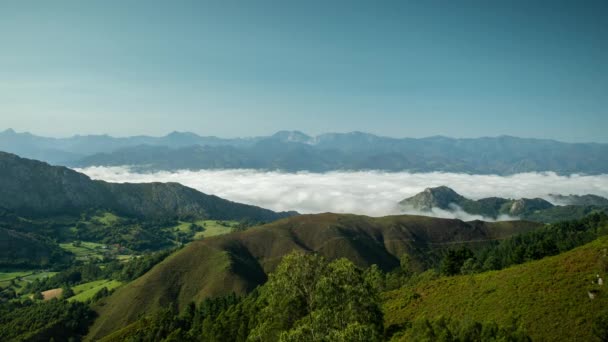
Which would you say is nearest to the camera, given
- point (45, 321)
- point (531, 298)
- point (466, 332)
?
point (466, 332)

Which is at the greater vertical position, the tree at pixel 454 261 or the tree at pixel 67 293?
the tree at pixel 454 261

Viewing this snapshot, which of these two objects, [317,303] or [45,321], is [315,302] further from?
[45,321]

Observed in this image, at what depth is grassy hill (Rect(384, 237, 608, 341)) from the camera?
46000 millimetres

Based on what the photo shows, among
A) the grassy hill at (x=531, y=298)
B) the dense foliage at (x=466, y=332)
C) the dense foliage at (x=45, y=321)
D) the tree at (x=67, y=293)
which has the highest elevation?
the dense foliage at (x=466, y=332)

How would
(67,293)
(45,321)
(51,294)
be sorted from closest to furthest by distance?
(45,321)
(67,293)
(51,294)

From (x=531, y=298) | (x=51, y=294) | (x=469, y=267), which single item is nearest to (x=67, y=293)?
(x=51, y=294)

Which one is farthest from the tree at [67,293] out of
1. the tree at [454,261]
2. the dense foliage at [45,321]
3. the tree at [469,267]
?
the tree at [469,267]

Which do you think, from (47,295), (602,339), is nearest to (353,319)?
(602,339)

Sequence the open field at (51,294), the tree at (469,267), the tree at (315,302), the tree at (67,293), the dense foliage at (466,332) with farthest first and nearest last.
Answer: the open field at (51,294) < the tree at (67,293) < the tree at (469,267) < the tree at (315,302) < the dense foliage at (466,332)

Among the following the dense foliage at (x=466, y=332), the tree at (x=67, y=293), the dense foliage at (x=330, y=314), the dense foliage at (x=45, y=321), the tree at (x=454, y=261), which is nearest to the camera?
the dense foliage at (x=466, y=332)

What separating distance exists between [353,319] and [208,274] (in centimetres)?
15490

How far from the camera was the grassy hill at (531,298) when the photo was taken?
4600 cm

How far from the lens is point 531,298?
5394 cm

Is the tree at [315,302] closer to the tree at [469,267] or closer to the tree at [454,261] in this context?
the tree at [469,267]
